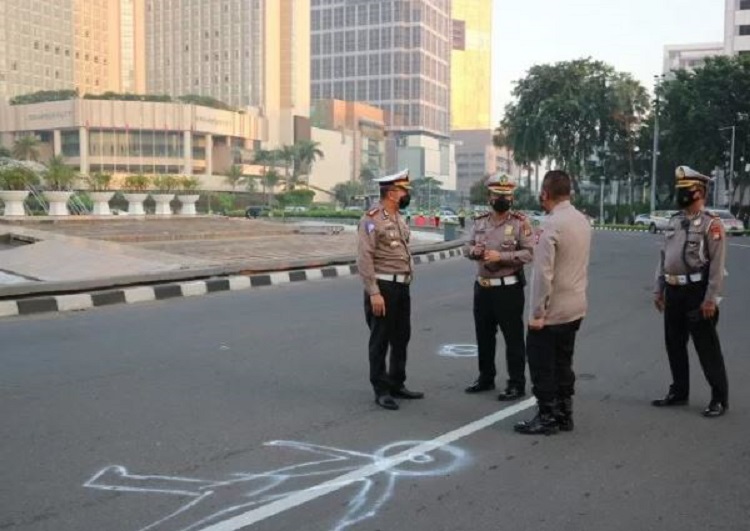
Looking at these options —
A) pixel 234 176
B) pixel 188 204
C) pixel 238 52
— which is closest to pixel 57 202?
pixel 188 204

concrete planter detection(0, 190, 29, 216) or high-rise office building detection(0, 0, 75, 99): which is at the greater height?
high-rise office building detection(0, 0, 75, 99)

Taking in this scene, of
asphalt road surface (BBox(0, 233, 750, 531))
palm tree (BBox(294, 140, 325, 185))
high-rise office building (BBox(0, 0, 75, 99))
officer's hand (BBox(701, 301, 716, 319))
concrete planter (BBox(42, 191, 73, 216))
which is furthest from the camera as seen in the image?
high-rise office building (BBox(0, 0, 75, 99))

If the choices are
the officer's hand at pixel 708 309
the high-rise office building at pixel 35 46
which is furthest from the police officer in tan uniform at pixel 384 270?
the high-rise office building at pixel 35 46

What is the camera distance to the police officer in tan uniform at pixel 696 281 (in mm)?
5617

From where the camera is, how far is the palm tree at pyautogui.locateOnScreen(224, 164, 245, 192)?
113 m

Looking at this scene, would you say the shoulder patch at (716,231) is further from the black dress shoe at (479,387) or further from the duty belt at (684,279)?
the black dress shoe at (479,387)

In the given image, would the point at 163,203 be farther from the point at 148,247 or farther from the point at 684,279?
the point at 684,279

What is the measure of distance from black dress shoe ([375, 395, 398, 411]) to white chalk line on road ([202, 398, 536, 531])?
646 millimetres

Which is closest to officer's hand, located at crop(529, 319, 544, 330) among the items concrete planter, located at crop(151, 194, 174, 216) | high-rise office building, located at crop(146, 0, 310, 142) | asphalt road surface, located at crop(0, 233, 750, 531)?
asphalt road surface, located at crop(0, 233, 750, 531)

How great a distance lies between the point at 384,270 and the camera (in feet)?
19.4

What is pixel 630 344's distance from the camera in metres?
8.53

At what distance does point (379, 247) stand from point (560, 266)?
1.39 meters

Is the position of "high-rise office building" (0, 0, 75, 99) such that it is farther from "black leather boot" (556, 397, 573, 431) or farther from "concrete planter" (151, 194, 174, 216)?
"black leather boot" (556, 397, 573, 431)

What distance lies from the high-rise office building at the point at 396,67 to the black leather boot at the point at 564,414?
157 m
